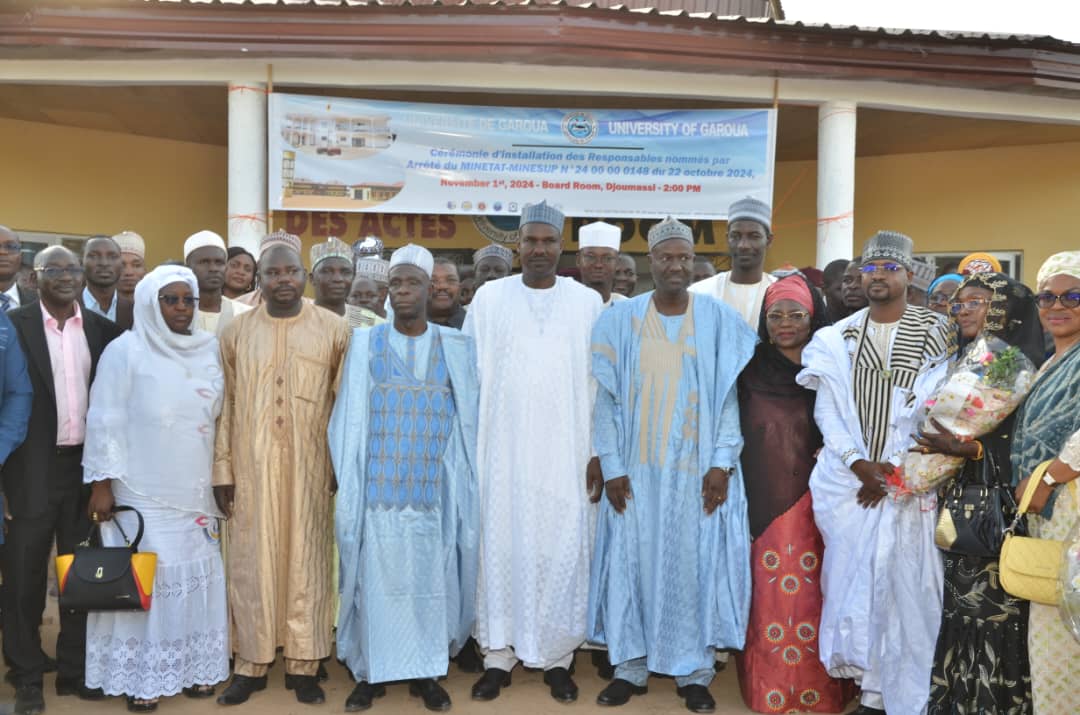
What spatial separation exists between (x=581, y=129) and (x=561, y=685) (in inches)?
185

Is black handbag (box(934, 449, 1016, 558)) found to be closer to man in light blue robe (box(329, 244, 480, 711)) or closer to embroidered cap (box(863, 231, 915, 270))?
embroidered cap (box(863, 231, 915, 270))

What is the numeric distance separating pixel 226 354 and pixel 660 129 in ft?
15.0

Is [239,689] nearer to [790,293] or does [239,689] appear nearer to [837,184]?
[790,293]

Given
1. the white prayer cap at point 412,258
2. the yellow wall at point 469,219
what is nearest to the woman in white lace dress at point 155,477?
the white prayer cap at point 412,258

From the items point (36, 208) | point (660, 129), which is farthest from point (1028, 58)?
point (36, 208)

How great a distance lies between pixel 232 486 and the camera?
3.84m

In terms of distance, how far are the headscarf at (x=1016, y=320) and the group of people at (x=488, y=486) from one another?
9.7 inches

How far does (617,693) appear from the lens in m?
3.93

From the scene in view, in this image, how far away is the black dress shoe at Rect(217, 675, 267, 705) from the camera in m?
3.82

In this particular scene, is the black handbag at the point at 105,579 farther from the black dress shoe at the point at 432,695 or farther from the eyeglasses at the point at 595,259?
the eyeglasses at the point at 595,259

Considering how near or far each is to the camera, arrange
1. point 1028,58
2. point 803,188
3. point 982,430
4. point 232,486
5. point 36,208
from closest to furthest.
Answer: point 982,430, point 232,486, point 1028,58, point 36,208, point 803,188

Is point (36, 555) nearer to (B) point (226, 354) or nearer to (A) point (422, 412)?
(B) point (226, 354)

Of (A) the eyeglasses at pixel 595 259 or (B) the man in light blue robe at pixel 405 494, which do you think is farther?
(A) the eyeglasses at pixel 595 259

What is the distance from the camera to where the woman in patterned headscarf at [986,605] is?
314 centimetres
